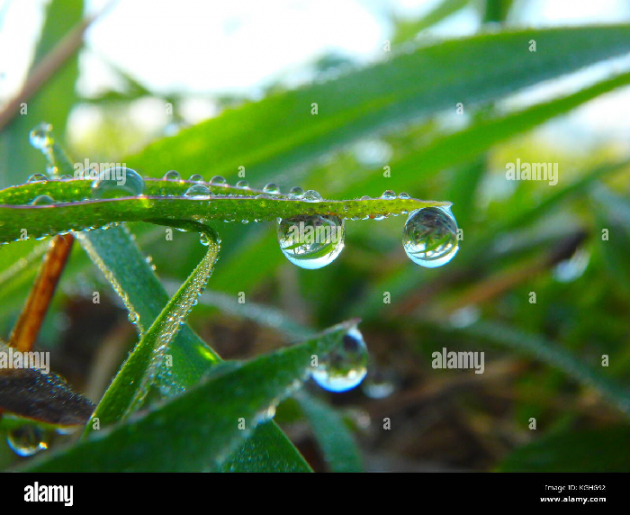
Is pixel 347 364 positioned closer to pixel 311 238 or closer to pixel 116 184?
pixel 311 238

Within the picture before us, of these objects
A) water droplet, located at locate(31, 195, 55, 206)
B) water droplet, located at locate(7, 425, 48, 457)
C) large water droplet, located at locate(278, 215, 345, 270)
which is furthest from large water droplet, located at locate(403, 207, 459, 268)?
water droplet, located at locate(7, 425, 48, 457)

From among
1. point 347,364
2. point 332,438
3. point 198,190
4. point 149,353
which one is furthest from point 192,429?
point 332,438

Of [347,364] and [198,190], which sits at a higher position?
[198,190]

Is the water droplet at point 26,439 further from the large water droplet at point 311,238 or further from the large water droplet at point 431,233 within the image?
the large water droplet at point 431,233

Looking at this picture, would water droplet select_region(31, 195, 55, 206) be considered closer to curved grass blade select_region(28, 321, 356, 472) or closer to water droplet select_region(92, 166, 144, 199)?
water droplet select_region(92, 166, 144, 199)

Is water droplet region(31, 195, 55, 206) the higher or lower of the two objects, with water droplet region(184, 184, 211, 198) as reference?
lower
